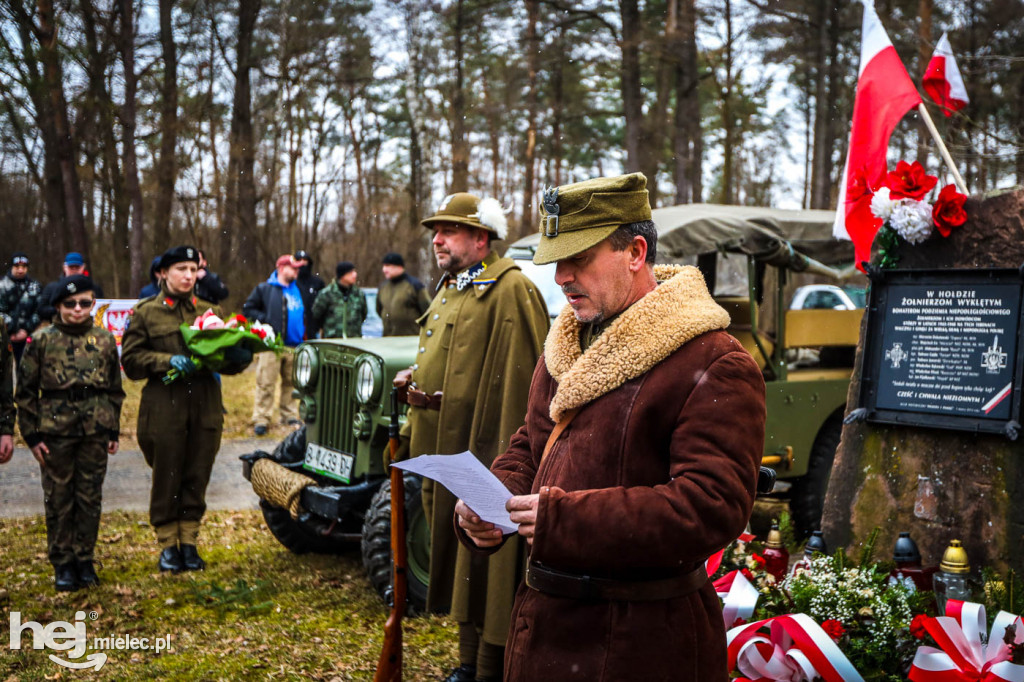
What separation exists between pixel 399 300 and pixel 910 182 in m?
7.80

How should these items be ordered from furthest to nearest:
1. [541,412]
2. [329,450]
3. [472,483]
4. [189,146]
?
1. [189,146]
2. [329,450]
3. [541,412]
4. [472,483]

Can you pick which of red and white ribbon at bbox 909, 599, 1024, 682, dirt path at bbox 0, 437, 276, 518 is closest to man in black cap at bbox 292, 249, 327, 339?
dirt path at bbox 0, 437, 276, 518

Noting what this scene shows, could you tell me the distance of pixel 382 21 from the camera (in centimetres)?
1994

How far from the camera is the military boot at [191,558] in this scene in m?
6.15

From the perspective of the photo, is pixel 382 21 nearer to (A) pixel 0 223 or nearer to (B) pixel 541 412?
(A) pixel 0 223

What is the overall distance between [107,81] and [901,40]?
13.9 metres

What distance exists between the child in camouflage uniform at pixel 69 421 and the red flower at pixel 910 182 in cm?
476

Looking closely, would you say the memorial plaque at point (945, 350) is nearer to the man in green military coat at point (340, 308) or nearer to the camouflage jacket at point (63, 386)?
the camouflage jacket at point (63, 386)

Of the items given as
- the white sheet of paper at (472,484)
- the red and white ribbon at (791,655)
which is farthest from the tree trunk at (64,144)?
the white sheet of paper at (472,484)

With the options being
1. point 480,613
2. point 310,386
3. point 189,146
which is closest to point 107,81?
point 189,146

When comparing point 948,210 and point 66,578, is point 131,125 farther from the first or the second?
point 948,210

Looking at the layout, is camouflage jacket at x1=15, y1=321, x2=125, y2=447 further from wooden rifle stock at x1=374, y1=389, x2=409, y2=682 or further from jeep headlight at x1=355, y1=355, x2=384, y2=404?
wooden rifle stock at x1=374, y1=389, x2=409, y2=682

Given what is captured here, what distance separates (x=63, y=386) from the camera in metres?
5.69

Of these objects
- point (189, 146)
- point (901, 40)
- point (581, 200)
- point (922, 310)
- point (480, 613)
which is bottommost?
point (480, 613)
